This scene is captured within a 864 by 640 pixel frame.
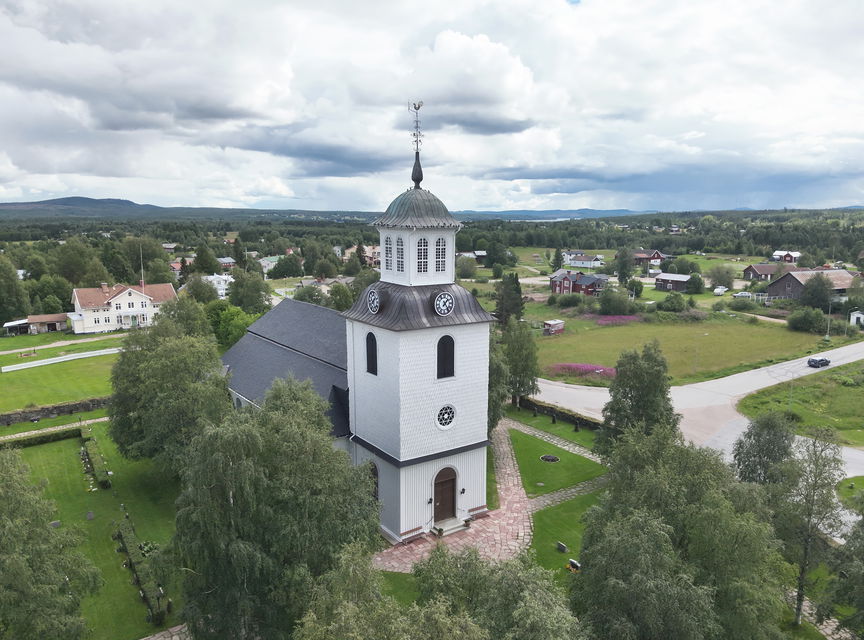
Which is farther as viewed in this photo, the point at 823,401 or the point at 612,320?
the point at 612,320

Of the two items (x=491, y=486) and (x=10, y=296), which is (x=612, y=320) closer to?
(x=491, y=486)

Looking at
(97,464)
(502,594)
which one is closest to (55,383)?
(97,464)

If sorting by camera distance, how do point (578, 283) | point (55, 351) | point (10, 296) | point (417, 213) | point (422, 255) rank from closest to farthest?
point (417, 213), point (422, 255), point (55, 351), point (10, 296), point (578, 283)

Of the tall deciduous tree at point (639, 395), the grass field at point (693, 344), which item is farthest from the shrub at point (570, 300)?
the tall deciduous tree at point (639, 395)

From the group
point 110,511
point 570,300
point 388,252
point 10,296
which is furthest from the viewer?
point 570,300

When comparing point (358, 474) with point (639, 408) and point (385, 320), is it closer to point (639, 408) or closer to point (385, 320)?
point (385, 320)

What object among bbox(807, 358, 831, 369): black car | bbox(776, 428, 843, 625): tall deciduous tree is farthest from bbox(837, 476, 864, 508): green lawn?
bbox(807, 358, 831, 369): black car

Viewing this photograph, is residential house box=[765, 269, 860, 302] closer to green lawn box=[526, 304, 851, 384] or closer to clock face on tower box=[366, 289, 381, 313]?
green lawn box=[526, 304, 851, 384]
